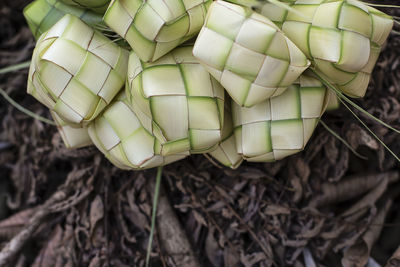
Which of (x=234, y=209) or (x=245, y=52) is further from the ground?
(x=245, y=52)

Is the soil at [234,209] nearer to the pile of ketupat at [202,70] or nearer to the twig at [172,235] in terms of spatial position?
the twig at [172,235]

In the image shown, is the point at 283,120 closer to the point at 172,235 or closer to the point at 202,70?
the point at 202,70

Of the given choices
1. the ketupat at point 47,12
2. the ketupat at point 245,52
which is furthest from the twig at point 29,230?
the ketupat at point 245,52

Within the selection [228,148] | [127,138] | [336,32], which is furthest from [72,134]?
[336,32]

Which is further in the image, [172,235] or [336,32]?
[172,235]

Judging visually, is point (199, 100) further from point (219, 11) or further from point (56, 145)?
point (56, 145)

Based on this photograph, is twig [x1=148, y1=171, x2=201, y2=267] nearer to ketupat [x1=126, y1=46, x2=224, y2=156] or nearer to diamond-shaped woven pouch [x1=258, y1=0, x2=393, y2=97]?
ketupat [x1=126, y1=46, x2=224, y2=156]

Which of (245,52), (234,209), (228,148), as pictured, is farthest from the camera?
(234,209)
